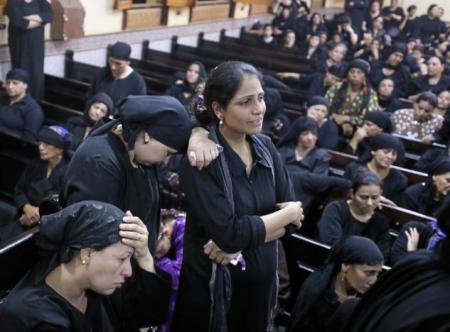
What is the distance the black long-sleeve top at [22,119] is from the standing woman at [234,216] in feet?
11.6

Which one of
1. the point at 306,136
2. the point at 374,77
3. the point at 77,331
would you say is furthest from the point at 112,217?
the point at 374,77

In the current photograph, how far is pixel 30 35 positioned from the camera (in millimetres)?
6426

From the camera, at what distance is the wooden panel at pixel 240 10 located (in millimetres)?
11289

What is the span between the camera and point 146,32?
29.6 feet

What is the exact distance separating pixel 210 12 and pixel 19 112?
6091mm

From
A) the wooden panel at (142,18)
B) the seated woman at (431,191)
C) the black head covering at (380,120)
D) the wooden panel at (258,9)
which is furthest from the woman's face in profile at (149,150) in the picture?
the wooden panel at (258,9)

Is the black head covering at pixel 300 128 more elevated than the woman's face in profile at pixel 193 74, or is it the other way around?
the black head covering at pixel 300 128

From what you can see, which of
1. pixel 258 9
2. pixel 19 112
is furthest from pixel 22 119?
pixel 258 9

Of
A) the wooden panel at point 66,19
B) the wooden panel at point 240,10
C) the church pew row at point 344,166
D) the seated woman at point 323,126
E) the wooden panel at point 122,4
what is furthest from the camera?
the wooden panel at point 240,10

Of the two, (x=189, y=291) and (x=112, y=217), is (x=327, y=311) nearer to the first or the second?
(x=189, y=291)

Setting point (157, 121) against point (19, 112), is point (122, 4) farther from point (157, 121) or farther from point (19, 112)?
point (157, 121)

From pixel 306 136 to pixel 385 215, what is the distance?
0.92 metres

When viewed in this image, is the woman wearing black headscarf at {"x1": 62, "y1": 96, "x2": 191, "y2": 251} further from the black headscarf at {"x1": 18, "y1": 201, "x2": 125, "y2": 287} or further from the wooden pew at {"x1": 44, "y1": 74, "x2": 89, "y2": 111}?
the wooden pew at {"x1": 44, "y1": 74, "x2": 89, "y2": 111}

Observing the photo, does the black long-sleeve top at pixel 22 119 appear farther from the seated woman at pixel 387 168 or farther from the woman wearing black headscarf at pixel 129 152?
the woman wearing black headscarf at pixel 129 152
